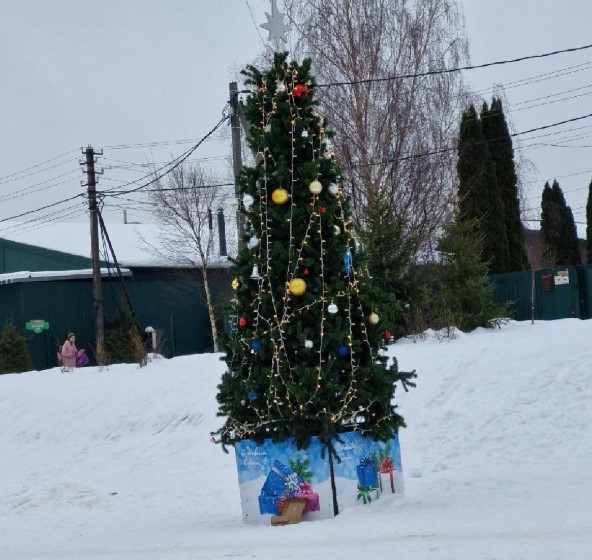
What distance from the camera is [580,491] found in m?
8.23

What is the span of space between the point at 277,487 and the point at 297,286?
163cm

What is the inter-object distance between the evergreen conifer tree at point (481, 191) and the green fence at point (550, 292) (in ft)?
7.97

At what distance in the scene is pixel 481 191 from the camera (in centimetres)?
2753

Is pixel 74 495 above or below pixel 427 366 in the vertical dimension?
below

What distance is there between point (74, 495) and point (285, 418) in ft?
11.9

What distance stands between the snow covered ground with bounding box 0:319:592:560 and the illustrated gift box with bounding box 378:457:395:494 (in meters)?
0.12

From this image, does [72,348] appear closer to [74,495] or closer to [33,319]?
[33,319]

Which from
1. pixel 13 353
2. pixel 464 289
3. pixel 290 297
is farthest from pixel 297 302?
pixel 13 353

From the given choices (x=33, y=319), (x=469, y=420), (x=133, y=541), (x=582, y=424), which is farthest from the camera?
(x=33, y=319)

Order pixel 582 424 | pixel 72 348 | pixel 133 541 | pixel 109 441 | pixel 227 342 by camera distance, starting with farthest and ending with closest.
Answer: pixel 72 348 < pixel 109 441 < pixel 582 424 < pixel 227 342 < pixel 133 541

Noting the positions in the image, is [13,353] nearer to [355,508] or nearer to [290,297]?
[290,297]

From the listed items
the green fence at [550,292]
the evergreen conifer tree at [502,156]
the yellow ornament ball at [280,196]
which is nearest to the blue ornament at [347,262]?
the yellow ornament ball at [280,196]

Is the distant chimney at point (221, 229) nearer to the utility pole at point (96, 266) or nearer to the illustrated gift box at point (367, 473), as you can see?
the utility pole at point (96, 266)

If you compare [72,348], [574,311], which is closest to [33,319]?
[72,348]
